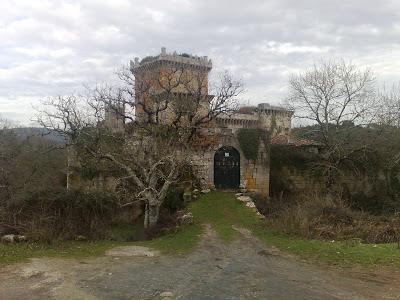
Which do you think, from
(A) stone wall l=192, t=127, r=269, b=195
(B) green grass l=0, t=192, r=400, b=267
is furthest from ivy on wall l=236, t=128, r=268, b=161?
(B) green grass l=0, t=192, r=400, b=267

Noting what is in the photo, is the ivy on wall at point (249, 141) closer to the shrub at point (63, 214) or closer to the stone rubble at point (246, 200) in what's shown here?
the stone rubble at point (246, 200)

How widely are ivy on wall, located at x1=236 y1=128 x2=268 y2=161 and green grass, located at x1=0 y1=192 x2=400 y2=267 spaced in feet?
10.5

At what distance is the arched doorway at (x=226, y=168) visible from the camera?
752 inches

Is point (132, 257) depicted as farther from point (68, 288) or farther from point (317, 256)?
point (317, 256)

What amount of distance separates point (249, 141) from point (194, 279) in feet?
35.4

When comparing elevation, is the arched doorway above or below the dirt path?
above

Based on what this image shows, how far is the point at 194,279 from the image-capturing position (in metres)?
9.05

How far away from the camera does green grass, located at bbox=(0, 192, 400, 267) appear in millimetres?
10320

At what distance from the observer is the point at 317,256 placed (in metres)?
10.5

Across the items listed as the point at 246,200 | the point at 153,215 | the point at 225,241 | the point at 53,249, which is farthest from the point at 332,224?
the point at 53,249

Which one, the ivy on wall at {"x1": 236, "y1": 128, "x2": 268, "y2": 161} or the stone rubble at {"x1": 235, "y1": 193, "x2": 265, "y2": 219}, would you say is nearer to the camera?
the stone rubble at {"x1": 235, "y1": 193, "x2": 265, "y2": 219}

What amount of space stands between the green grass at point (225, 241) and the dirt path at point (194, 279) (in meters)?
0.68

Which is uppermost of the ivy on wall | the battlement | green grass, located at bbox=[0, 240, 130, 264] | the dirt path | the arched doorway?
the battlement

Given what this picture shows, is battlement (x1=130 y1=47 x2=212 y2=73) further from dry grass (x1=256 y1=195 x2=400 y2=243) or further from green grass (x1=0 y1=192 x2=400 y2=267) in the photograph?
dry grass (x1=256 y1=195 x2=400 y2=243)
